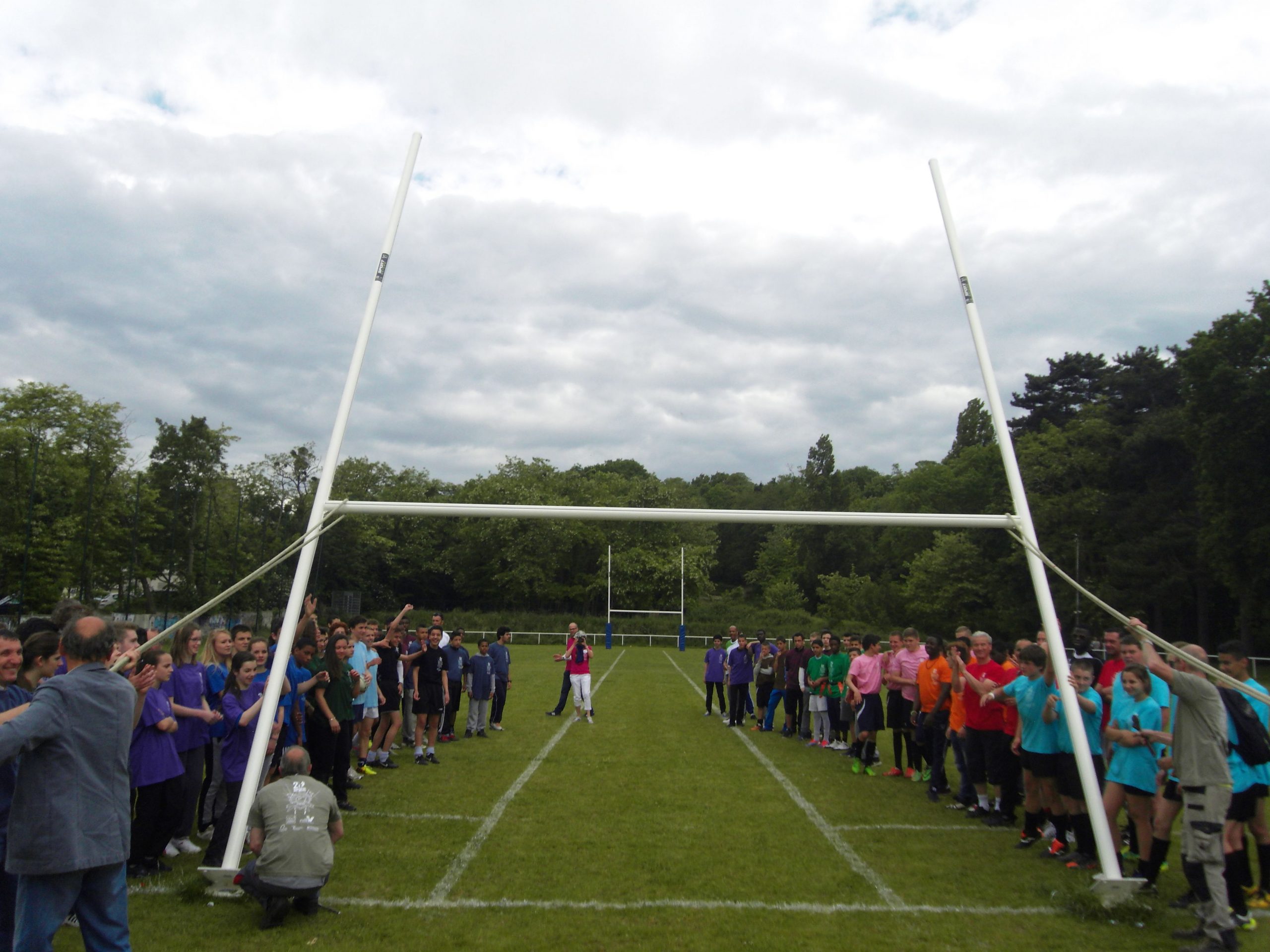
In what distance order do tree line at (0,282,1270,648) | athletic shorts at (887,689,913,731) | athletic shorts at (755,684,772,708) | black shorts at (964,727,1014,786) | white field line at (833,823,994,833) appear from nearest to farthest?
white field line at (833,823,994,833) < black shorts at (964,727,1014,786) < athletic shorts at (887,689,913,731) < athletic shorts at (755,684,772,708) < tree line at (0,282,1270,648)

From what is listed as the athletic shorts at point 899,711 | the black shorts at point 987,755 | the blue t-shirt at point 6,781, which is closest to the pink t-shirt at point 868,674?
the athletic shorts at point 899,711

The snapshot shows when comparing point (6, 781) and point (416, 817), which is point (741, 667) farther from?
point (6, 781)

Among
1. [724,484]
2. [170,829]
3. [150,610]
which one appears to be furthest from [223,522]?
[724,484]

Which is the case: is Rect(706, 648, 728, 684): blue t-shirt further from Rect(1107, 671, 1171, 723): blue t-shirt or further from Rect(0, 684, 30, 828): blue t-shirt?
Rect(0, 684, 30, 828): blue t-shirt

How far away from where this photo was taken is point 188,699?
21.4ft

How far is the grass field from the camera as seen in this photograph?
5.13 metres

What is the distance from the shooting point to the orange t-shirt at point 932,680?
948cm

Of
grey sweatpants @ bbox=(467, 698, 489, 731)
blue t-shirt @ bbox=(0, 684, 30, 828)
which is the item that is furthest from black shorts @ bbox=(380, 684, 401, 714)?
blue t-shirt @ bbox=(0, 684, 30, 828)

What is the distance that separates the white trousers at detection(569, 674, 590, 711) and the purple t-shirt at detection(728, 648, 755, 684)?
8.72 feet

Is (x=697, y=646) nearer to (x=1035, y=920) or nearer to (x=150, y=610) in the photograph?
(x=150, y=610)

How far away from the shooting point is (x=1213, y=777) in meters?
5.07

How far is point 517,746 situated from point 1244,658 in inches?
374

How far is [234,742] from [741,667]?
1033 centimetres

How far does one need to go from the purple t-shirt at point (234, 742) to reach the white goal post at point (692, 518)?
28 cm
